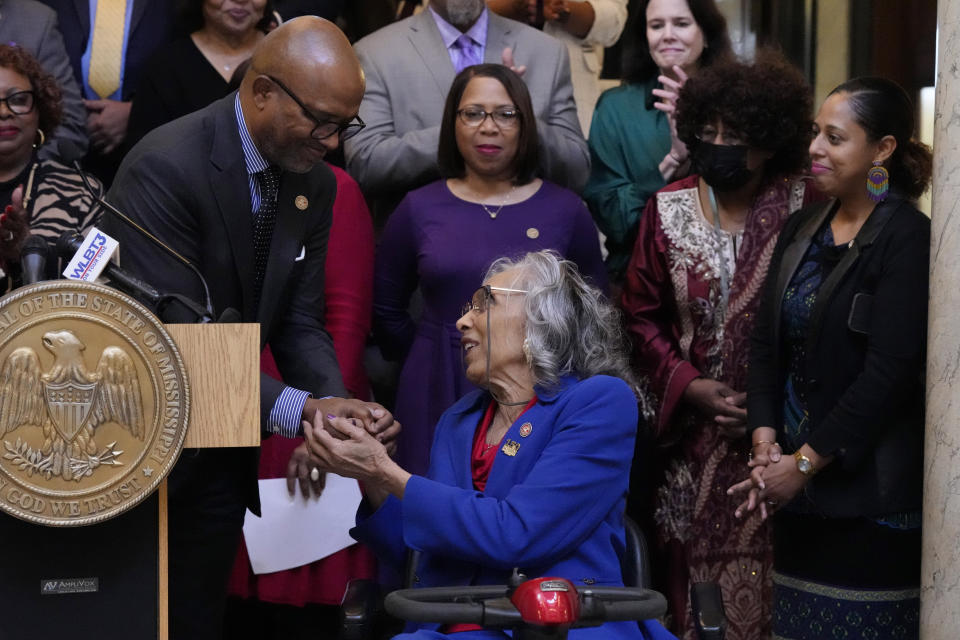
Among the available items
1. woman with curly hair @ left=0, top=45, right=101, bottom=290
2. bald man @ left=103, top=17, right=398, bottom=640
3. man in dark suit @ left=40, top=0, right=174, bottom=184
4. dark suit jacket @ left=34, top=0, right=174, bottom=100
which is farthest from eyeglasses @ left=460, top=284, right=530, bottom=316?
dark suit jacket @ left=34, top=0, right=174, bottom=100

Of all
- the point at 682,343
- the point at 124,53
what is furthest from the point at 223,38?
the point at 682,343

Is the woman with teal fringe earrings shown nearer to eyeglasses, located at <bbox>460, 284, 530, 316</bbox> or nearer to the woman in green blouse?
the woman in green blouse

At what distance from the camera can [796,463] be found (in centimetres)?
390

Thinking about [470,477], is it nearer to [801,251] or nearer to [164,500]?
[164,500]

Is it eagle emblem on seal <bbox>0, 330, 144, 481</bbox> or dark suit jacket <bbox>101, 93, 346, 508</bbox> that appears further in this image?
dark suit jacket <bbox>101, 93, 346, 508</bbox>

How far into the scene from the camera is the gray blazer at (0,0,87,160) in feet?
16.3

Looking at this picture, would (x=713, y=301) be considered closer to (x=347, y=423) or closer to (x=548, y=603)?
(x=347, y=423)

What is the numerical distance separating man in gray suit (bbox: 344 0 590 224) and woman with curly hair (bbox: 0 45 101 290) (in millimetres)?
998

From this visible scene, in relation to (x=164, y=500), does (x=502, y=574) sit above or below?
below

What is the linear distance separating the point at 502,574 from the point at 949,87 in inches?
72.0

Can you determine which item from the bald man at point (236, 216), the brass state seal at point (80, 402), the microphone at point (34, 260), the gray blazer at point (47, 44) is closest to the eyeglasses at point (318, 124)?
the bald man at point (236, 216)

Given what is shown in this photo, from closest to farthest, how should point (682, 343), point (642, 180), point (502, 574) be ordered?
1. point (502, 574)
2. point (682, 343)
3. point (642, 180)

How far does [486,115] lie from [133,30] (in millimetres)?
1536

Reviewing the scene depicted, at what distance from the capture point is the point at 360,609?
3.10m
